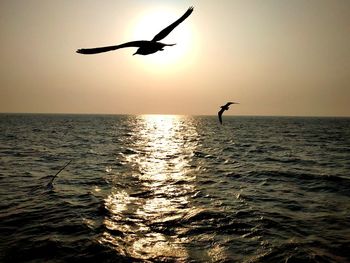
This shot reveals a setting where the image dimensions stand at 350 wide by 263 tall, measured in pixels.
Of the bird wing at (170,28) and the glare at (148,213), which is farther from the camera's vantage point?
the glare at (148,213)

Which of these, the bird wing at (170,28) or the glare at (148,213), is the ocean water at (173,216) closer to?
the glare at (148,213)

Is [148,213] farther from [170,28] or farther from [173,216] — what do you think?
[170,28]

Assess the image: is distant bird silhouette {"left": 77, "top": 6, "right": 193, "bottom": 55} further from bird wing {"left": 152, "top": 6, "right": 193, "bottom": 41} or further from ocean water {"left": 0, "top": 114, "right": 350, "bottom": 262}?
ocean water {"left": 0, "top": 114, "right": 350, "bottom": 262}

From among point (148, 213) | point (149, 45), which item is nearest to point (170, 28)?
point (149, 45)

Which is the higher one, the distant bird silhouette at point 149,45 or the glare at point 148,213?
the distant bird silhouette at point 149,45

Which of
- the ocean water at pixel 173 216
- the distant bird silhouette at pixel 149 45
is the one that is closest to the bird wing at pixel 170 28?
the distant bird silhouette at pixel 149 45

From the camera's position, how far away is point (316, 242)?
354 inches

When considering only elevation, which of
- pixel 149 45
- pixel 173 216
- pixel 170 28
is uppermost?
pixel 170 28

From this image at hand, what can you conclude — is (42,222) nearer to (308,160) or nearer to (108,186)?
(108,186)

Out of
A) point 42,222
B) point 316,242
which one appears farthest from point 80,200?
point 316,242

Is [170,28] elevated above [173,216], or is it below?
above

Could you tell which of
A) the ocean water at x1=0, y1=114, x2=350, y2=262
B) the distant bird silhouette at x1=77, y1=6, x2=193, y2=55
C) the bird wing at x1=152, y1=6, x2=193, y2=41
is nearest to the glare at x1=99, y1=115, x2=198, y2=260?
the ocean water at x1=0, y1=114, x2=350, y2=262

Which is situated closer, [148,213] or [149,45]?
[149,45]

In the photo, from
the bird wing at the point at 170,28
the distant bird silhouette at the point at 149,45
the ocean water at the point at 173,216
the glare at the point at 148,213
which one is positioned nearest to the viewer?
the distant bird silhouette at the point at 149,45
